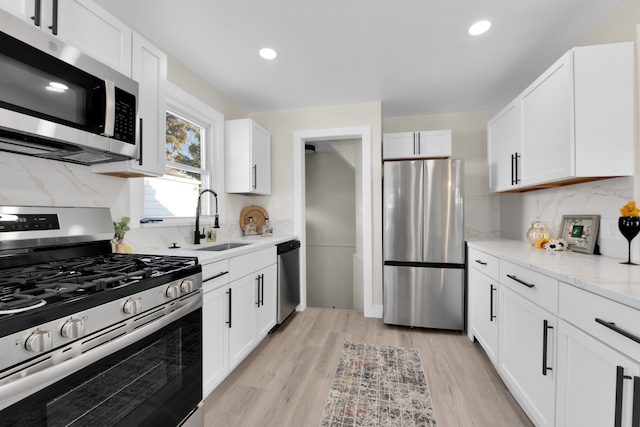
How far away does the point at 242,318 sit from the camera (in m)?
2.17

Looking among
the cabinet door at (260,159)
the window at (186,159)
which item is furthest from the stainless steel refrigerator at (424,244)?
the window at (186,159)

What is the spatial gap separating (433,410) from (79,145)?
234 cm

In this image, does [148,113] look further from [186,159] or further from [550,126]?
[550,126]

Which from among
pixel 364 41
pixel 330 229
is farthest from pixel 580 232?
pixel 330 229

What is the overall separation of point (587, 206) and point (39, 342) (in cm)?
294

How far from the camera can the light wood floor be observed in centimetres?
168

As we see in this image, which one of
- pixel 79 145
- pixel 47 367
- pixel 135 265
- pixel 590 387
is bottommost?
pixel 590 387

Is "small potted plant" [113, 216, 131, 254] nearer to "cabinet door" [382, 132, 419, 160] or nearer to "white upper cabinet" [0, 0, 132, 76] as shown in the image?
"white upper cabinet" [0, 0, 132, 76]

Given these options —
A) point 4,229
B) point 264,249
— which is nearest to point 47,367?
point 4,229

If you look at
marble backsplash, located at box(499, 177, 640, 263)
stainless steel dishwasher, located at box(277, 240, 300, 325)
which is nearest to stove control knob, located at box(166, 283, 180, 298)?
stainless steel dishwasher, located at box(277, 240, 300, 325)

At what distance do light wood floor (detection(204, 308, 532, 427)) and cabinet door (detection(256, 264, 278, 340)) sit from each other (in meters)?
0.18

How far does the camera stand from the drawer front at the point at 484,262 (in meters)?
2.08

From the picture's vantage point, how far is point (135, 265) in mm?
1319

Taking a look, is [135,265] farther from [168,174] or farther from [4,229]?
[168,174]
